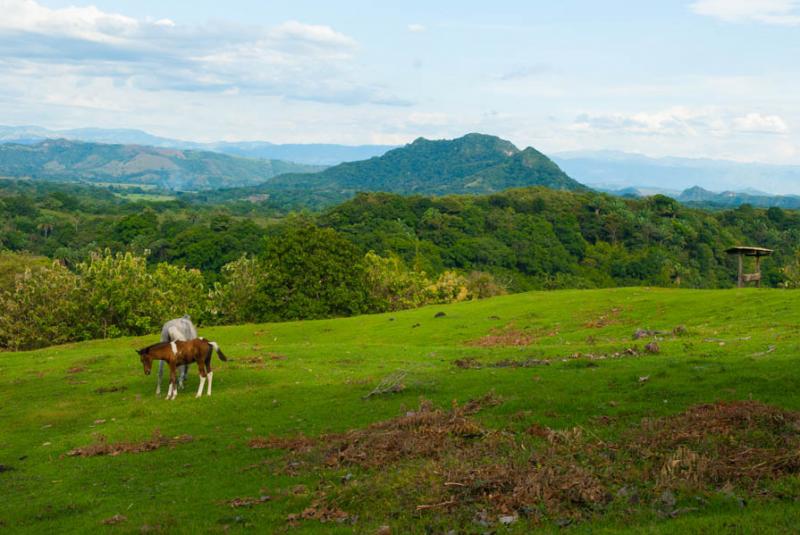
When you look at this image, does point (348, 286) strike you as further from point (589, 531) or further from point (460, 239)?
point (460, 239)

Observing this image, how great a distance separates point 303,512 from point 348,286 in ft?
Result: 196

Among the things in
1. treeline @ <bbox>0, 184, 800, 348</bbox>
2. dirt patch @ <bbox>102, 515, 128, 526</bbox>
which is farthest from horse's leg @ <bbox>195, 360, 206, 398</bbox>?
treeline @ <bbox>0, 184, 800, 348</bbox>

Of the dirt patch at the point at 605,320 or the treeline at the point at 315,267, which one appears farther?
the treeline at the point at 315,267

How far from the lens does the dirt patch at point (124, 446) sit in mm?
19703

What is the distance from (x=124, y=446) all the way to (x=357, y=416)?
7.58 metres

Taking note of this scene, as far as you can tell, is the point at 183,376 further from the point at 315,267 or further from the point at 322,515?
the point at 315,267

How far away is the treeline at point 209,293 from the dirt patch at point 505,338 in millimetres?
28949

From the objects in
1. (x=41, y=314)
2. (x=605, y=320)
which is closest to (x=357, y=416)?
(x=605, y=320)

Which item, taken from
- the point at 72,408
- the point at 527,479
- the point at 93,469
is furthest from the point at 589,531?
the point at 72,408

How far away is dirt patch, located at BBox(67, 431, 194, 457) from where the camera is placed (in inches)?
776

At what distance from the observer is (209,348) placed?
26.1 m

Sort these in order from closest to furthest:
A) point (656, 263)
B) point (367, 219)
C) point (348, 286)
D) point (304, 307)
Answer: point (304, 307) < point (348, 286) < point (656, 263) < point (367, 219)

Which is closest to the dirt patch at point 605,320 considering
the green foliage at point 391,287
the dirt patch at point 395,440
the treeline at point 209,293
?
the dirt patch at point 395,440

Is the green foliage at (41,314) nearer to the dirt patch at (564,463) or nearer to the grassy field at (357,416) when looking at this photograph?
the grassy field at (357,416)
